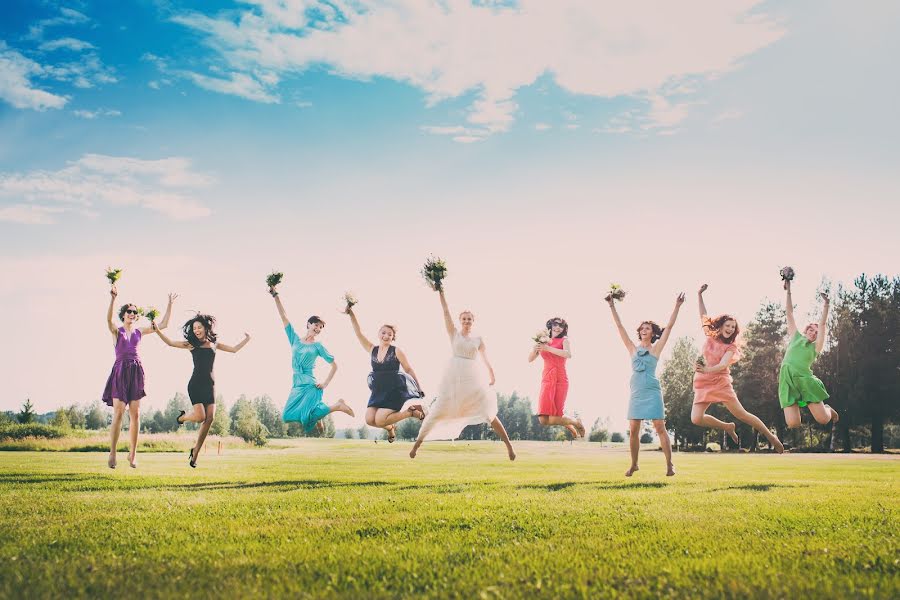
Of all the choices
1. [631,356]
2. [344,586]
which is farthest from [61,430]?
[344,586]

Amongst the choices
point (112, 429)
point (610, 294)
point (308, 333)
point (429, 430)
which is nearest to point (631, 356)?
point (610, 294)

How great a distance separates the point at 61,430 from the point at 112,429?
86.0ft

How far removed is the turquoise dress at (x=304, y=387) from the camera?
527 inches

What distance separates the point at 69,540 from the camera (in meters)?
6.60

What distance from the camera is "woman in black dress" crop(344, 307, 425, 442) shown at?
1304cm

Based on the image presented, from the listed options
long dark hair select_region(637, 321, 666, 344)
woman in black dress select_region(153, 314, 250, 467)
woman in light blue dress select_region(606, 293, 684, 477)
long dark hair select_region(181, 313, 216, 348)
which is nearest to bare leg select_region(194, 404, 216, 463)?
woman in black dress select_region(153, 314, 250, 467)

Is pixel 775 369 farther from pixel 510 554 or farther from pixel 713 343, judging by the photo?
pixel 510 554

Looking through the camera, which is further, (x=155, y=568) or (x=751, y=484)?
(x=751, y=484)

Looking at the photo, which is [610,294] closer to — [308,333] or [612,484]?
[612,484]

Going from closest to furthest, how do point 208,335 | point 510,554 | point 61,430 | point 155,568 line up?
point 155,568 < point 510,554 < point 208,335 < point 61,430

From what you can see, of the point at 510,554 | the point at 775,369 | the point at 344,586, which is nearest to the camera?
the point at 344,586

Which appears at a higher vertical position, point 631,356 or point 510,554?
point 631,356

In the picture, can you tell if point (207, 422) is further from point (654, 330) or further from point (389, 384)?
point (654, 330)

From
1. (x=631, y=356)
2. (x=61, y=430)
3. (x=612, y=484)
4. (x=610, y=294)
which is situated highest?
(x=610, y=294)
